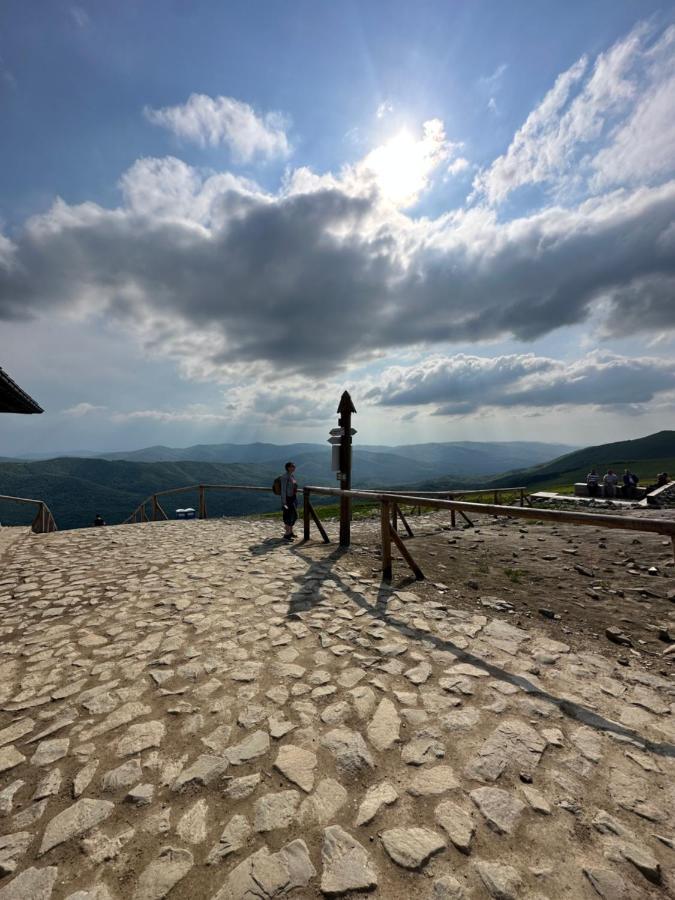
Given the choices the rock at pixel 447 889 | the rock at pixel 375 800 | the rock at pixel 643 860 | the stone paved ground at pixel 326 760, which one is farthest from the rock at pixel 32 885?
the rock at pixel 643 860

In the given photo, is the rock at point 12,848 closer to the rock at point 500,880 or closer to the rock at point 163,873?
the rock at point 163,873

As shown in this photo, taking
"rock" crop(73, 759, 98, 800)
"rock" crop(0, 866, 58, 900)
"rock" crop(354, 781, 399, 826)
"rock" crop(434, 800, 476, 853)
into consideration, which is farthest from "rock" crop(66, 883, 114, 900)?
"rock" crop(434, 800, 476, 853)

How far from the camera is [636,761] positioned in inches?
116

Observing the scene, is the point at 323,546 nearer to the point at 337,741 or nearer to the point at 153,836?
the point at 337,741

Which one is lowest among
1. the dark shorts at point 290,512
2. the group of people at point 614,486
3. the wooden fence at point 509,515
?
the group of people at point 614,486

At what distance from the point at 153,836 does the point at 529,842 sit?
2348mm

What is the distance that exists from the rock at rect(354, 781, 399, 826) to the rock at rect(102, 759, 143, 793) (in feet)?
5.52

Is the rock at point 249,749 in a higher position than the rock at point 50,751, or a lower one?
Result: higher

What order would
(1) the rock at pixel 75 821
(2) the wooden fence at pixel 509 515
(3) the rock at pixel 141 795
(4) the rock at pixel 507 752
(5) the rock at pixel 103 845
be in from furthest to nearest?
1. (2) the wooden fence at pixel 509 515
2. (4) the rock at pixel 507 752
3. (3) the rock at pixel 141 795
4. (1) the rock at pixel 75 821
5. (5) the rock at pixel 103 845

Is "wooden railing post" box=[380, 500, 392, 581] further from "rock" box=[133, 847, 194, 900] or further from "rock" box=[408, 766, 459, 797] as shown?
"rock" box=[133, 847, 194, 900]

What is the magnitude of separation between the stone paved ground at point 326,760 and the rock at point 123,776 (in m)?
0.01

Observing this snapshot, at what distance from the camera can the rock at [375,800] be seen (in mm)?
2514

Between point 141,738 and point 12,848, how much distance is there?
990 mm

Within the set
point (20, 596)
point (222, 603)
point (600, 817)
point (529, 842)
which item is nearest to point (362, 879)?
point (529, 842)
